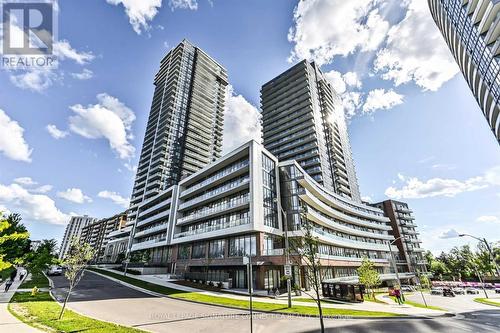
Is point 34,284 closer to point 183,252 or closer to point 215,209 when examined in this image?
point 183,252

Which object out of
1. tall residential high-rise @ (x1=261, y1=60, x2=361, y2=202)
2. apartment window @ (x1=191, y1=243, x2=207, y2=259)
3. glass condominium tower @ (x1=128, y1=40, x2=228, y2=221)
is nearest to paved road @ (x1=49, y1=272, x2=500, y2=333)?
apartment window @ (x1=191, y1=243, x2=207, y2=259)

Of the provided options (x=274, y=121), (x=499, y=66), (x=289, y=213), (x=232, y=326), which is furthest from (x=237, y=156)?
(x=274, y=121)

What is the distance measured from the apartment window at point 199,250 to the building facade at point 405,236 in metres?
67.7

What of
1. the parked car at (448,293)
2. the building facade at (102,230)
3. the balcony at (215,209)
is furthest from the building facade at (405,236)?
the building facade at (102,230)

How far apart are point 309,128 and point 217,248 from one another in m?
50.0

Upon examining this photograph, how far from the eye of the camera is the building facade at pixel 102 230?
11774 centimetres

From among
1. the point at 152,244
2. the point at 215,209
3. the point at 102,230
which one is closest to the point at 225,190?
the point at 215,209

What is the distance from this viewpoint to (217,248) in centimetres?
3950

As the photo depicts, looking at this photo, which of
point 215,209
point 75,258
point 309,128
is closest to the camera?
point 75,258

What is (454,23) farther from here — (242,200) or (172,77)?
(172,77)

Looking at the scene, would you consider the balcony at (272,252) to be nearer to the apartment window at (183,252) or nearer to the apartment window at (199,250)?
the apartment window at (199,250)

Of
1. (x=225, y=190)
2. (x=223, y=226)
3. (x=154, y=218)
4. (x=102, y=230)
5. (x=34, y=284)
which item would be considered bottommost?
(x=34, y=284)

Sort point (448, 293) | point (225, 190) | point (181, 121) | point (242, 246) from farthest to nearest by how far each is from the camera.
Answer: point (181, 121) < point (448, 293) < point (225, 190) < point (242, 246)

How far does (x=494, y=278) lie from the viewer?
72.6 metres
